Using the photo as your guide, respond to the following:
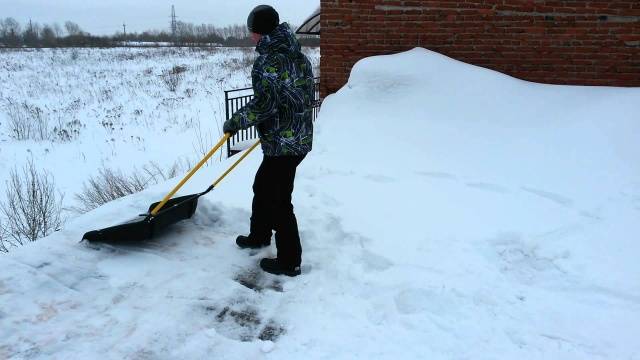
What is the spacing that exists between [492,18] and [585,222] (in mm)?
3917

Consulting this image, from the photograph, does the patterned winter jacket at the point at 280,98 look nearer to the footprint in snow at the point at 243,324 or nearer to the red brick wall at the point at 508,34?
the footprint in snow at the point at 243,324

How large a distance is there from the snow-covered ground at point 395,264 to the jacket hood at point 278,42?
148 cm

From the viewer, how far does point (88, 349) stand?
2.44m

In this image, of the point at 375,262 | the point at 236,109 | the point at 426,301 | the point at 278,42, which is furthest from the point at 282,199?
the point at 236,109

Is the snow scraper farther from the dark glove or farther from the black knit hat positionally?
the black knit hat

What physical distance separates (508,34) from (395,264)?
4.75 metres

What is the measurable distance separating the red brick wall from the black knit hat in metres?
4.09

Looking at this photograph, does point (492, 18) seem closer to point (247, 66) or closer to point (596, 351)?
point (596, 351)

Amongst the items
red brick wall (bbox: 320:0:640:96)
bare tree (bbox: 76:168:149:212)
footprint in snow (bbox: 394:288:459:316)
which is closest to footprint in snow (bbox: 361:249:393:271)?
footprint in snow (bbox: 394:288:459:316)

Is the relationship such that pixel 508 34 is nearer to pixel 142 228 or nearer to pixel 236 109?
pixel 236 109

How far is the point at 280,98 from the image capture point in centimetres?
299

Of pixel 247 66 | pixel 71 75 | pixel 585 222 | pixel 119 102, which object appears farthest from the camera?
pixel 247 66

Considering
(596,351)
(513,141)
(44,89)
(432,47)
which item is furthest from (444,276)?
(44,89)

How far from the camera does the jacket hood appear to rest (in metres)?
2.98
